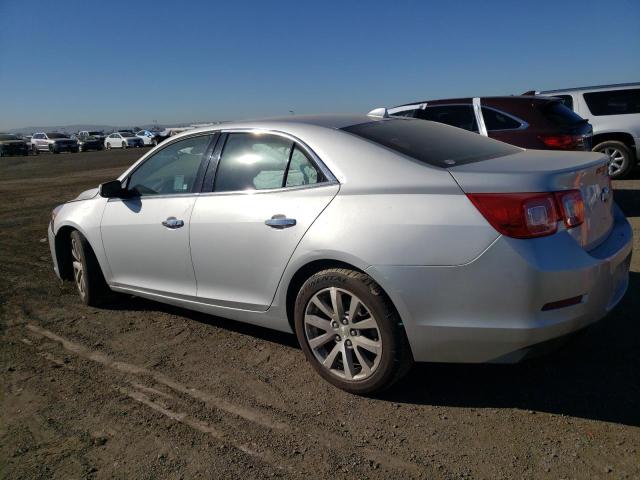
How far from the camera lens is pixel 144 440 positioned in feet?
9.04

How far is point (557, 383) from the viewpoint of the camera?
304 centimetres

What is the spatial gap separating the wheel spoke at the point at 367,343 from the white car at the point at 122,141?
47375 mm

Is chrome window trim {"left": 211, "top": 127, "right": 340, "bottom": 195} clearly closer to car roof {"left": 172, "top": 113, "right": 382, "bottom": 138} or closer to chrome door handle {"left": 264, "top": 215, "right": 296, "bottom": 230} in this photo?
car roof {"left": 172, "top": 113, "right": 382, "bottom": 138}

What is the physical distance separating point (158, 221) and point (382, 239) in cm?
194

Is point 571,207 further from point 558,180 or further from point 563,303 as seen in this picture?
point 563,303

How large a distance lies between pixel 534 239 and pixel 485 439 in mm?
1004

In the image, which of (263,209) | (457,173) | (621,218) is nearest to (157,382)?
(263,209)

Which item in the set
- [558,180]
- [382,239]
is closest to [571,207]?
[558,180]

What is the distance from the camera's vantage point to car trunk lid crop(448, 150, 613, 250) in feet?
8.45

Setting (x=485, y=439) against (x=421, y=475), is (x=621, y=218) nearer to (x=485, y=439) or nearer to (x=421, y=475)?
(x=485, y=439)

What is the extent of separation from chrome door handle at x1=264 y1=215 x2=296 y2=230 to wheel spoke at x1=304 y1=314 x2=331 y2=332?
55cm

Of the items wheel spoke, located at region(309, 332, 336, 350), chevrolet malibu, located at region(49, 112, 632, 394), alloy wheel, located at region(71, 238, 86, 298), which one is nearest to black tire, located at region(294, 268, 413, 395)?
chevrolet malibu, located at region(49, 112, 632, 394)

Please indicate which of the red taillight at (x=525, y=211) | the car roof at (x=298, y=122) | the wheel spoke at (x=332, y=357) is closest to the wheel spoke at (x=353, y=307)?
the wheel spoke at (x=332, y=357)

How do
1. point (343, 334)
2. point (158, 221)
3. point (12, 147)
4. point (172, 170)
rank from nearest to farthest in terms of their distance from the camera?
point (343, 334) < point (158, 221) < point (172, 170) < point (12, 147)
